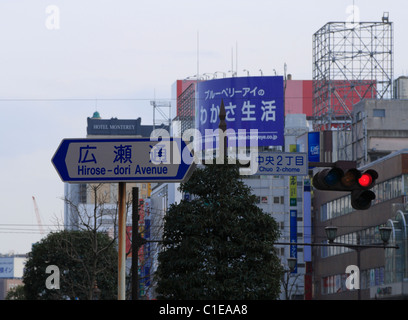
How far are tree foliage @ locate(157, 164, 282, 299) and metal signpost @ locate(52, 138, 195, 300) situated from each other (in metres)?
21.8

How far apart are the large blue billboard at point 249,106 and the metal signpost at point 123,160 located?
92187 millimetres

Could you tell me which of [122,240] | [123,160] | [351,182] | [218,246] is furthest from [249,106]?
[123,160]

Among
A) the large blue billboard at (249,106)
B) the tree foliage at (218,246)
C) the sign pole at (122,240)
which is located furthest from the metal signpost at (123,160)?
the large blue billboard at (249,106)

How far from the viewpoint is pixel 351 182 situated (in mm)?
12039

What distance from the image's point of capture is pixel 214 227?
30.5m

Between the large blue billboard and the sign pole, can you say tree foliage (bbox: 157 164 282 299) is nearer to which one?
the sign pole

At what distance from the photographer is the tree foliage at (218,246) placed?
97.6 ft

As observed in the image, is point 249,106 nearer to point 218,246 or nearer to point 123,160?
point 218,246

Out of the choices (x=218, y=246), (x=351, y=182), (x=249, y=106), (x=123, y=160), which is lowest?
(x=123, y=160)

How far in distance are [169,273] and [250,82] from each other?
75146 millimetres

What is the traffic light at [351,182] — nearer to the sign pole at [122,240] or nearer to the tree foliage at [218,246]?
the sign pole at [122,240]

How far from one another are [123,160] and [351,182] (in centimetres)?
509
